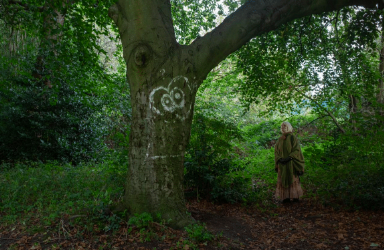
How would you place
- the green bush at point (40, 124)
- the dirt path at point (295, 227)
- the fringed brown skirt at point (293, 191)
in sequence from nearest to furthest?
the dirt path at point (295, 227) < the fringed brown skirt at point (293, 191) < the green bush at point (40, 124)

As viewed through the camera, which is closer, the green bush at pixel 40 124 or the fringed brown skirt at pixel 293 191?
the fringed brown skirt at pixel 293 191

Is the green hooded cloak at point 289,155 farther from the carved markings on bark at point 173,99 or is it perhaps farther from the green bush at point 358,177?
the carved markings on bark at point 173,99

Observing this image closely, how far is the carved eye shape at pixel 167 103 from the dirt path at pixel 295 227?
77.6 inches

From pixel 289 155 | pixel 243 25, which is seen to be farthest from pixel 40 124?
pixel 243 25

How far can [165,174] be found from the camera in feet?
13.4

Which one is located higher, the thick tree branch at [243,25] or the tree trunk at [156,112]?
the thick tree branch at [243,25]

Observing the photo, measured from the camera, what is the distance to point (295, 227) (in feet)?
17.5

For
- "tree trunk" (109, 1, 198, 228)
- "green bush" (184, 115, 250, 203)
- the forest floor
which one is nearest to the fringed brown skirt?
the forest floor

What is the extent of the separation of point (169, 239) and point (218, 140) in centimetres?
315

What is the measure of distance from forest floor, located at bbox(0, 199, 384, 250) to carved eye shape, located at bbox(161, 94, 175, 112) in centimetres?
160

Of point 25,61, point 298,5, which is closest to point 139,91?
point 298,5

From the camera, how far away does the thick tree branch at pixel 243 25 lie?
14.7ft

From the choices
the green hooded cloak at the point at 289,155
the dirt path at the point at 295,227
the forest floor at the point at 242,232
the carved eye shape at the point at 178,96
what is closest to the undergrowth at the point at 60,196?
the forest floor at the point at 242,232

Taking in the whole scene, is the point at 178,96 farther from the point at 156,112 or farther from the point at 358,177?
the point at 358,177
